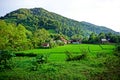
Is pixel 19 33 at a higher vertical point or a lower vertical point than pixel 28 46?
higher

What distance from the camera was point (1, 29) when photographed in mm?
51031

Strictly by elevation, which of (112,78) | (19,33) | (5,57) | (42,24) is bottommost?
(112,78)

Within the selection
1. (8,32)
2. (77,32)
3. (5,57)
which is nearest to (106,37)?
(77,32)

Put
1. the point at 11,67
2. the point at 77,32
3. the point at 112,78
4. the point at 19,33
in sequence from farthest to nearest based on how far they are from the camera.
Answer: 1. the point at 77,32
2. the point at 19,33
3. the point at 11,67
4. the point at 112,78

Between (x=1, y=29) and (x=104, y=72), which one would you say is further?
(x=1, y=29)

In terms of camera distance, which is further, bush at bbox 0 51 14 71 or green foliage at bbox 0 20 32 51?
green foliage at bbox 0 20 32 51

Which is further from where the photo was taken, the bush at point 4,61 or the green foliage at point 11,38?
the green foliage at point 11,38

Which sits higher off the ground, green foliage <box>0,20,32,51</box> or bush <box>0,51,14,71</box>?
green foliage <box>0,20,32,51</box>

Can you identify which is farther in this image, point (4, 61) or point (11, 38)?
point (11, 38)

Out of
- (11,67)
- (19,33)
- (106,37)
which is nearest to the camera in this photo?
(11,67)

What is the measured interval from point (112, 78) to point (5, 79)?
975 cm

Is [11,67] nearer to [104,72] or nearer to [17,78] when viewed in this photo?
[17,78]

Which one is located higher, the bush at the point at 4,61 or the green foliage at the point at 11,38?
the green foliage at the point at 11,38

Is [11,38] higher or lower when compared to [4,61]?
higher
